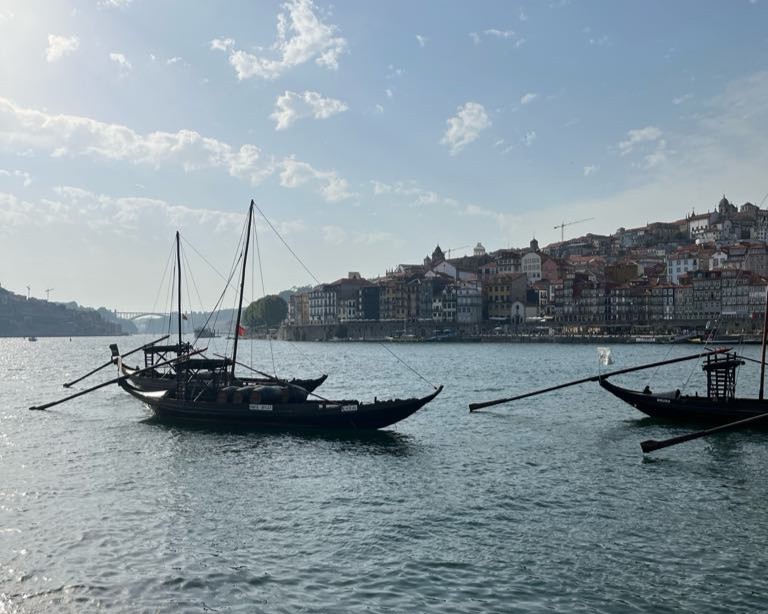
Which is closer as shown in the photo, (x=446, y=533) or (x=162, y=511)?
(x=446, y=533)

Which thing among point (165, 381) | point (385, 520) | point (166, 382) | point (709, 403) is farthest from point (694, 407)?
point (165, 381)

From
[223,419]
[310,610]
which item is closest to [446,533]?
→ [310,610]

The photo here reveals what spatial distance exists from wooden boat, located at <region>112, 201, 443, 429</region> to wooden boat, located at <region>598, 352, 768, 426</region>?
12.1 m

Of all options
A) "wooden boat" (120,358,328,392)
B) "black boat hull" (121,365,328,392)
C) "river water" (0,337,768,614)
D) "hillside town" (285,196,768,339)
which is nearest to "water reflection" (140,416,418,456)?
"river water" (0,337,768,614)

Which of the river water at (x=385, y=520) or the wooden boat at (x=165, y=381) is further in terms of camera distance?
the wooden boat at (x=165, y=381)

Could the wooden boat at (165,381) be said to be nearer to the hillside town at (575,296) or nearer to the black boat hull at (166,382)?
the black boat hull at (166,382)

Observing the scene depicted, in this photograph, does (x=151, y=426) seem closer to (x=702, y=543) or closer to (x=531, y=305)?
(x=702, y=543)

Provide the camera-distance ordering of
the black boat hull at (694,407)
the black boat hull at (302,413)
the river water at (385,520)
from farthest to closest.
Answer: the black boat hull at (694,407), the black boat hull at (302,413), the river water at (385,520)

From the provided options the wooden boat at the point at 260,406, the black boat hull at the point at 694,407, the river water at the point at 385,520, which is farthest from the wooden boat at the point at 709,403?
the wooden boat at the point at 260,406

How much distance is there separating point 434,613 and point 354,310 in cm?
18102

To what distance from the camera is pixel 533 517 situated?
1983 centimetres

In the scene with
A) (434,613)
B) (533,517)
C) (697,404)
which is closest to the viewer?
(434,613)

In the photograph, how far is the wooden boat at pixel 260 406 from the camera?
111ft

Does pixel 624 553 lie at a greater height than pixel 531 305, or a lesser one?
lesser
